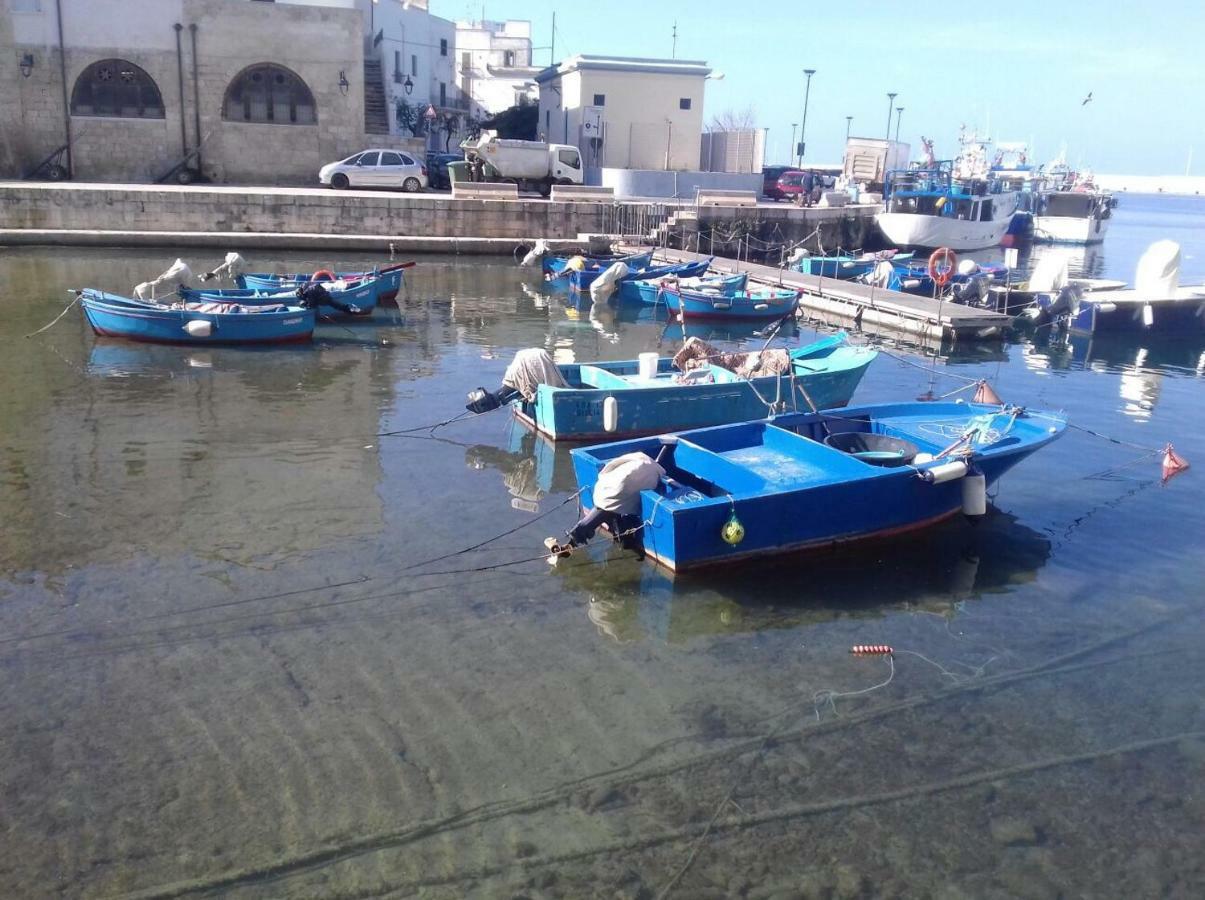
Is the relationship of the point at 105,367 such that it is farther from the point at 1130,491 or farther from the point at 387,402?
the point at 1130,491

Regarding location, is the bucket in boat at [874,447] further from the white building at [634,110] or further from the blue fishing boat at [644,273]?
the white building at [634,110]

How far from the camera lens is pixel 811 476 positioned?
866cm

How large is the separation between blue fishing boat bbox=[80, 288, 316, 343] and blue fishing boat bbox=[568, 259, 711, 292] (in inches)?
310

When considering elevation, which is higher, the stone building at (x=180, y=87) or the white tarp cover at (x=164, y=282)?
the stone building at (x=180, y=87)

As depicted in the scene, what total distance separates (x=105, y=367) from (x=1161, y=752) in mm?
13581

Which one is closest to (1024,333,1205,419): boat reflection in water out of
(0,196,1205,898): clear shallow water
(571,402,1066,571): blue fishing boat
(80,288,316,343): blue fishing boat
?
(0,196,1205,898): clear shallow water

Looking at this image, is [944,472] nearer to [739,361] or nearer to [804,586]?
[804,586]

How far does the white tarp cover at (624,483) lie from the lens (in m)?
7.63

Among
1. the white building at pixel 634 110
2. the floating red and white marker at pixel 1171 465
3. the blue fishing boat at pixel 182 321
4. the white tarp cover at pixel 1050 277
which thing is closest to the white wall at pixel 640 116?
the white building at pixel 634 110

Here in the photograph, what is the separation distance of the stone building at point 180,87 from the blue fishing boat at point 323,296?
15508 mm

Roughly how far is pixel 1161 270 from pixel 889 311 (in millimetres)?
6442

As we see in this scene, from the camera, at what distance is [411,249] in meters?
28.5

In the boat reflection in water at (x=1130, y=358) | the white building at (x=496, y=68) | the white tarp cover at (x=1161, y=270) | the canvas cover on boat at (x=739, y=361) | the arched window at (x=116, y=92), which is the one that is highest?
the white building at (x=496, y=68)

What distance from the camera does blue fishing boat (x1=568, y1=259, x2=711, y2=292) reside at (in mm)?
22219
